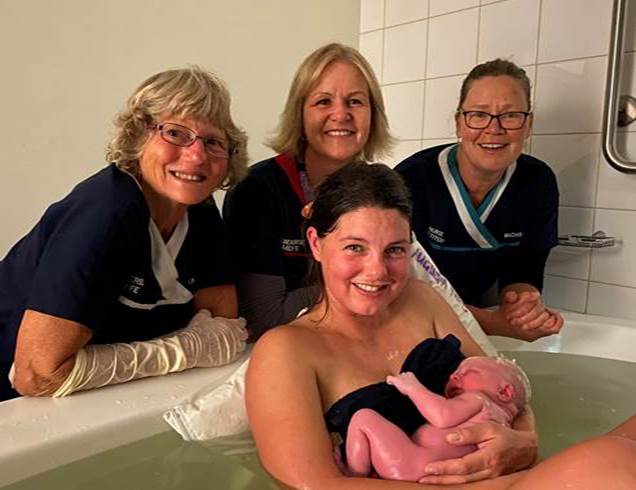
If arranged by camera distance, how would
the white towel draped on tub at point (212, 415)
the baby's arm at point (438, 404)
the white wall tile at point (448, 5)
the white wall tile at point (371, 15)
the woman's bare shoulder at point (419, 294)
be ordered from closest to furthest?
the baby's arm at point (438, 404) → the white towel draped on tub at point (212, 415) → the woman's bare shoulder at point (419, 294) → the white wall tile at point (448, 5) → the white wall tile at point (371, 15)

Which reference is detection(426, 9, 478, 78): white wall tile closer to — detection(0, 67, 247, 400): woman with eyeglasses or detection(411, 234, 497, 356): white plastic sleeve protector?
detection(411, 234, 497, 356): white plastic sleeve protector

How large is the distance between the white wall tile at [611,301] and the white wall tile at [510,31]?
798 mm

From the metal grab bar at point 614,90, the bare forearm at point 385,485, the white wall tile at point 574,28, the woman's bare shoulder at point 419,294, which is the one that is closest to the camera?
the bare forearm at point 385,485

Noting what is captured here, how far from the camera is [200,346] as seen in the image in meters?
1.31

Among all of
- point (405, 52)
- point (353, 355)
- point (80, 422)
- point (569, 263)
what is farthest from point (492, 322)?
point (405, 52)

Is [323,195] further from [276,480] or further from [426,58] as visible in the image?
[426,58]

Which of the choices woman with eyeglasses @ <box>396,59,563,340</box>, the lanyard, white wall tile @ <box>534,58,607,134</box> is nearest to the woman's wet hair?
woman with eyeglasses @ <box>396,59,563,340</box>

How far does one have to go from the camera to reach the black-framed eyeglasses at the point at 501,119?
5.57 ft

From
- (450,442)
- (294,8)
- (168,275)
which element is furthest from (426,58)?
(450,442)

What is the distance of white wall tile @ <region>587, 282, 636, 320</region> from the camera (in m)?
1.97

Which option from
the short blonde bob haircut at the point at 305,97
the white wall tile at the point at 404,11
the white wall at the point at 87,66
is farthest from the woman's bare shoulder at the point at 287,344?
the white wall tile at the point at 404,11

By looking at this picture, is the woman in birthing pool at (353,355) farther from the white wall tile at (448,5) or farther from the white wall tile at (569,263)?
the white wall tile at (448,5)

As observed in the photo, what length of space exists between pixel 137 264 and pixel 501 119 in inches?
41.5

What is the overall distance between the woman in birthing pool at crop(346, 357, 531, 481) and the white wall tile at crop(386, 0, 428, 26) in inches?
68.1
